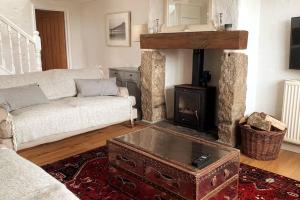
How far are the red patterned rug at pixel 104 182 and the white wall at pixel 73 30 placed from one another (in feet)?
13.5

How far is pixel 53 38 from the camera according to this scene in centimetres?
660

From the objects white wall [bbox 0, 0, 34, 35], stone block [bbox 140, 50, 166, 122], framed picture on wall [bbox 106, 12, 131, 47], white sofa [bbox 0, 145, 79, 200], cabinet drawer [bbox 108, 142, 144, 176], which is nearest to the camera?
white sofa [bbox 0, 145, 79, 200]

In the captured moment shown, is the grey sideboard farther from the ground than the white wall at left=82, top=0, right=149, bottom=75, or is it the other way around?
the white wall at left=82, top=0, right=149, bottom=75

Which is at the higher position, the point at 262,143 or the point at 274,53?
the point at 274,53

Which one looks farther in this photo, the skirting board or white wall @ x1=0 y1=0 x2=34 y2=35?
white wall @ x1=0 y1=0 x2=34 y2=35

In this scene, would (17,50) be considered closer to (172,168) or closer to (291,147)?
(172,168)

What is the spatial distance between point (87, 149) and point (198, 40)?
1.96m

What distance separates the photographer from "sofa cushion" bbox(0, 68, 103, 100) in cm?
330

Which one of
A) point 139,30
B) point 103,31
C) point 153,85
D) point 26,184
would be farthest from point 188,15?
point 26,184

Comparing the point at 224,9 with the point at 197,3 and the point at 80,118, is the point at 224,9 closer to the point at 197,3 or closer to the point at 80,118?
the point at 197,3

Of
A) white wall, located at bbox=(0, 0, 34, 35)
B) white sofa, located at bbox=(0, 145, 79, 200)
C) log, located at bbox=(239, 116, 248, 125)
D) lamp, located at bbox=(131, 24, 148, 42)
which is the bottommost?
log, located at bbox=(239, 116, 248, 125)

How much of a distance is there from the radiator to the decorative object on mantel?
0.67 feet

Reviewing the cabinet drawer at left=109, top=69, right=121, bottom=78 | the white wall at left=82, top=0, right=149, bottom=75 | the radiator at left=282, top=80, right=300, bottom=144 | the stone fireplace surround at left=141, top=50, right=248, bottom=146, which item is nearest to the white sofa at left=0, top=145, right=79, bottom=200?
the stone fireplace surround at left=141, top=50, right=248, bottom=146

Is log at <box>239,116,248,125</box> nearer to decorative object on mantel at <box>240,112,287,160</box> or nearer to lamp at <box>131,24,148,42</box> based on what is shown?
decorative object on mantel at <box>240,112,287,160</box>
